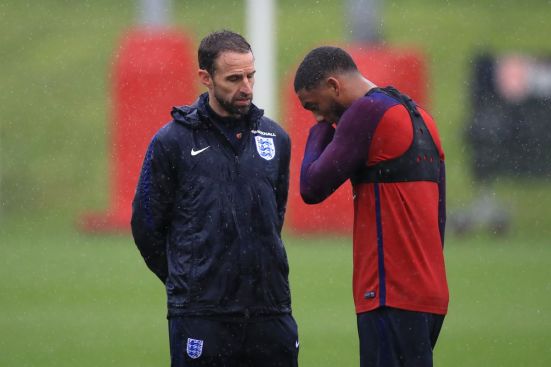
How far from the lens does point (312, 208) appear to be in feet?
66.0

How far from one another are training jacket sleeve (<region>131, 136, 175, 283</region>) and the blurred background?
4.27m

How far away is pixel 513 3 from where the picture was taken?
39469 mm

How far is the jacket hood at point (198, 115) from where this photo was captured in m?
5.62

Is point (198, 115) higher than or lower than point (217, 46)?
lower

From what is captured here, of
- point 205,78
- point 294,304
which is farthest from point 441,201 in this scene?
point 294,304

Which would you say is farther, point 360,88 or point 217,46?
point 217,46

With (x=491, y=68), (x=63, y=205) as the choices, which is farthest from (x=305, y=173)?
(x=63, y=205)

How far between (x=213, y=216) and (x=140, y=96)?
15.8m

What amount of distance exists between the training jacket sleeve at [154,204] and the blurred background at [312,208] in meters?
4.27

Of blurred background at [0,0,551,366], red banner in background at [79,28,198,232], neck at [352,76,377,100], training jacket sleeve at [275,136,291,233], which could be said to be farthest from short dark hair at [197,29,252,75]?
red banner in background at [79,28,198,232]

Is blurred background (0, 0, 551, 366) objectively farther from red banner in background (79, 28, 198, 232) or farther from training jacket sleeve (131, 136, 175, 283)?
training jacket sleeve (131, 136, 175, 283)

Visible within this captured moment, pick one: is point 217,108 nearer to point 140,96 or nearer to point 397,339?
point 397,339

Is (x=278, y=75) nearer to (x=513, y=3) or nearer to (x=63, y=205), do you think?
(x=63, y=205)

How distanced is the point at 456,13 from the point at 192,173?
1292 inches
